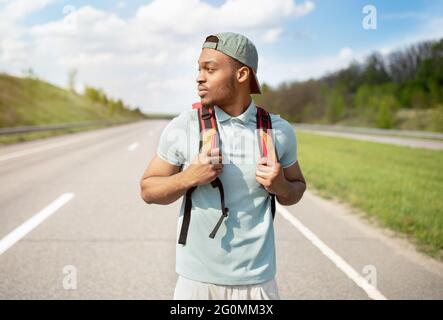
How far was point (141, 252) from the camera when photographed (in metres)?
5.13

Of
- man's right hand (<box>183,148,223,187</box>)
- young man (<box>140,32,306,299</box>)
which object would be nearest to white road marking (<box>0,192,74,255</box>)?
young man (<box>140,32,306,299</box>)

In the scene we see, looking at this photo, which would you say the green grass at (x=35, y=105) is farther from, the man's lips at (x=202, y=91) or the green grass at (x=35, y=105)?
the man's lips at (x=202, y=91)

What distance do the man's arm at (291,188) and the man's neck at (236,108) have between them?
0.36 meters

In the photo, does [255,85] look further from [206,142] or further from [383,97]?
[383,97]

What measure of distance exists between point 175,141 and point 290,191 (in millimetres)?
555

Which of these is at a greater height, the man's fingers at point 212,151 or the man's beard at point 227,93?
the man's beard at point 227,93

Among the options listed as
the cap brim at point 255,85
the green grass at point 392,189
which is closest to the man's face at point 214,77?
the cap brim at point 255,85

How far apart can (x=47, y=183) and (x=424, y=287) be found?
8.22 metres

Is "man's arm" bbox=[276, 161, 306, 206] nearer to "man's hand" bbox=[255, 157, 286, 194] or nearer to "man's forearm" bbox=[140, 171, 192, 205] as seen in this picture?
"man's hand" bbox=[255, 157, 286, 194]

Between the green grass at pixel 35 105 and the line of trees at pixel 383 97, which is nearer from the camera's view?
the green grass at pixel 35 105

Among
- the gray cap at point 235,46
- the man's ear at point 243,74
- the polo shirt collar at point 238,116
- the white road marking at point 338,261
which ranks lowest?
the white road marking at point 338,261

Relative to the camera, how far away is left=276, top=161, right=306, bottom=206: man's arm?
1846 millimetres

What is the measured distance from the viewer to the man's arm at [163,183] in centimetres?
180
